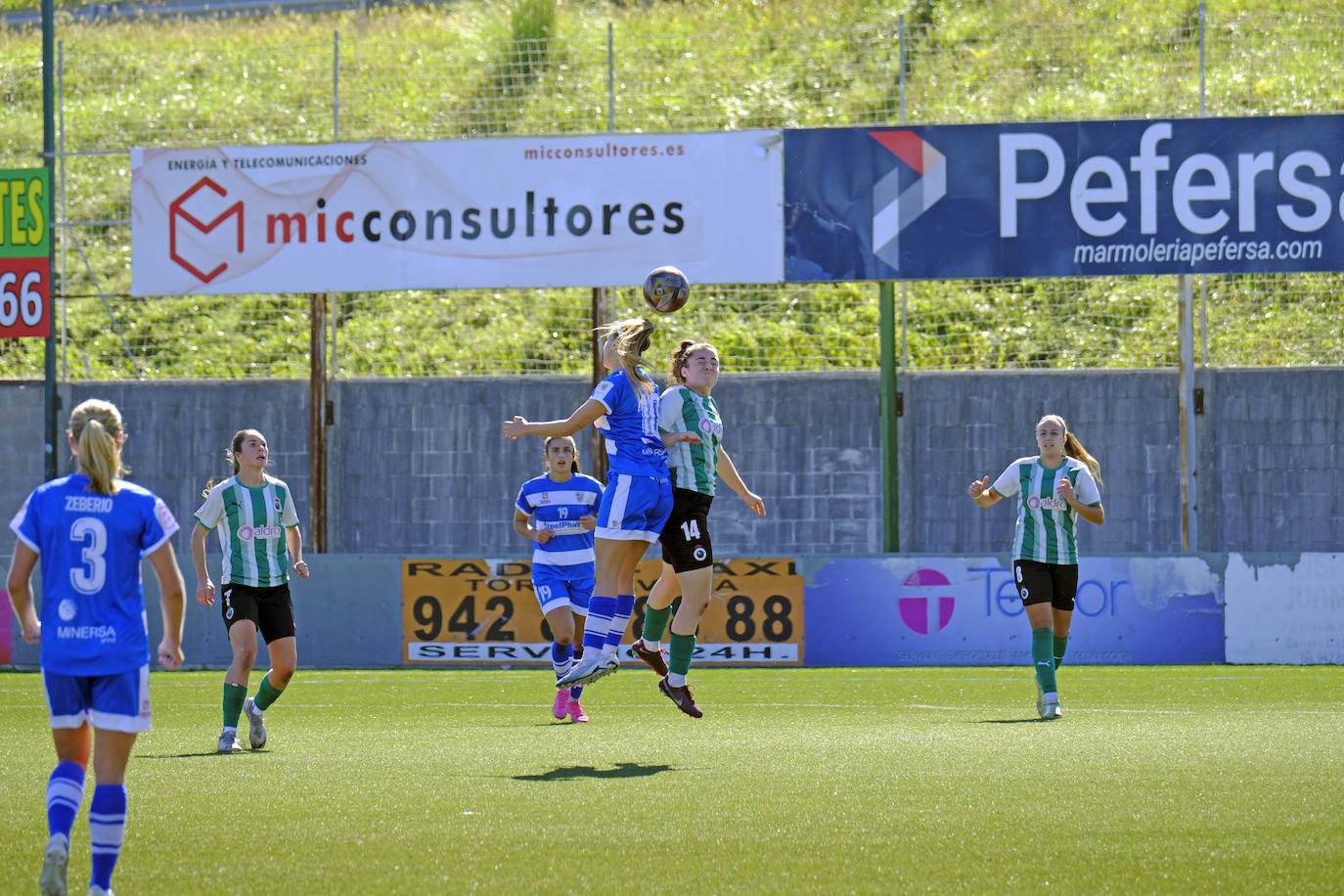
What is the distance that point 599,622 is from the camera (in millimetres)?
9383

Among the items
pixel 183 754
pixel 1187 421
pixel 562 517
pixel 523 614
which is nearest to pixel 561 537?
pixel 562 517

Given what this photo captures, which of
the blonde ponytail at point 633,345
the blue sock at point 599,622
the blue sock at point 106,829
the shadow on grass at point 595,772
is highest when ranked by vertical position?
the blonde ponytail at point 633,345

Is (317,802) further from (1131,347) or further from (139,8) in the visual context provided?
(139,8)

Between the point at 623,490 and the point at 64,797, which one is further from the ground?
the point at 623,490

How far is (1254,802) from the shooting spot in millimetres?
6902

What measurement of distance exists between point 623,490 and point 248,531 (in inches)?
96.0

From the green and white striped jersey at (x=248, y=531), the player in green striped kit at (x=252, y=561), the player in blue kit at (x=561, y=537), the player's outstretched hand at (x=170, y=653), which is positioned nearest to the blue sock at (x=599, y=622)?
the player in green striped kit at (x=252, y=561)

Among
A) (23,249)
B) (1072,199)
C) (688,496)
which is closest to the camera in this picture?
(688,496)

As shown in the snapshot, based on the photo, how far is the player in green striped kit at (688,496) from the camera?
9.43m

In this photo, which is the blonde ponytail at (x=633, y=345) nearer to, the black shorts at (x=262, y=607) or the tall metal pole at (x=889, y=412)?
the black shorts at (x=262, y=607)

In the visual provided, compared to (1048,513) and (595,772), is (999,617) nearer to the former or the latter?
(1048,513)

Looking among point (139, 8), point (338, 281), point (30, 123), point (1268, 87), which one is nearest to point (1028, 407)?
point (1268, 87)

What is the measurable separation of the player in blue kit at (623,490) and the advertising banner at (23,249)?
1385 centimetres

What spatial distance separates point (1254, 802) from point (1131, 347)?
15467mm
